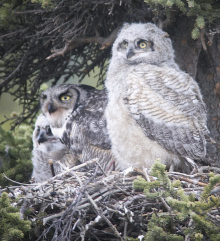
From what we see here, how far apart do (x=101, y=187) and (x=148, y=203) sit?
362mm

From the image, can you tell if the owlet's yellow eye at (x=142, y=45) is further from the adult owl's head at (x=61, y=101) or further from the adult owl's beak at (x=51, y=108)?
the adult owl's beak at (x=51, y=108)

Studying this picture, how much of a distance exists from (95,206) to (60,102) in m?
1.79

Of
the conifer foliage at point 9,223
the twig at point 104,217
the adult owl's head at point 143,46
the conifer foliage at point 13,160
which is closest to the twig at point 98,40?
the adult owl's head at point 143,46

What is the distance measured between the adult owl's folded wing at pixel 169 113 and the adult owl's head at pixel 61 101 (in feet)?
2.97

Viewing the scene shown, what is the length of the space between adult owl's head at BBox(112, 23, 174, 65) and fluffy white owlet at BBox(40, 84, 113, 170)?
0.56 meters

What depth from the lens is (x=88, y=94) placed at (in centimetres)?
423

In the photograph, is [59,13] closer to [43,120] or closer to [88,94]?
[88,94]

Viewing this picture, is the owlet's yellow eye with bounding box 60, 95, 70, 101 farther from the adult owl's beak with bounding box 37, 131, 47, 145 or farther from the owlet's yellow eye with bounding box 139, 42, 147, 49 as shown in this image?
the owlet's yellow eye with bounding box 139, 42, 147, 49

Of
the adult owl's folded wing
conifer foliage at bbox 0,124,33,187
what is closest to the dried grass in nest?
the adult owl's folded wing

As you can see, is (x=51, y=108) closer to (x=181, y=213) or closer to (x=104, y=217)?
(x=104, y=217)

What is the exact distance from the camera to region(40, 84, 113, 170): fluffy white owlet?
12.8 ft

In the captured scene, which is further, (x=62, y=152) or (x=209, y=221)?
(x=62, y=152)

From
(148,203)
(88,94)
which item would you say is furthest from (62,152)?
(148,203)

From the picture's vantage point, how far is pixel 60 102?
4.16 meters
